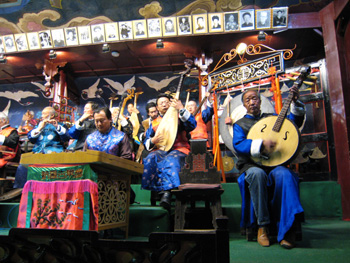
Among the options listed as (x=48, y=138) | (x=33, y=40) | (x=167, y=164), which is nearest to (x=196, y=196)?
(x=167, y=164)

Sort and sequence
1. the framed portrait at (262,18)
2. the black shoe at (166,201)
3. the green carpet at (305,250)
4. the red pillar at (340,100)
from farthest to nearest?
the framed portrait at (262,18)
the red pillar at (340,100)
the black shoe at (166,201)
the green carpet at (305,250)

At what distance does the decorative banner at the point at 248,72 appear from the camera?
3572mm

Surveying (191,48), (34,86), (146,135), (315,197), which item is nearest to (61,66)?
(34,86)

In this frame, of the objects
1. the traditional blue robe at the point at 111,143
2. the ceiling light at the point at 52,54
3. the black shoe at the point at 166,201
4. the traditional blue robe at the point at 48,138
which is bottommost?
the black shoe at the point at 166,201

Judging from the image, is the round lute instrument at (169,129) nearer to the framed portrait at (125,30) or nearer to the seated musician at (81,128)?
the seated musician at (81,128)

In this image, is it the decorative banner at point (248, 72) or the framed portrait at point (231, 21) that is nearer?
the decorative banner at point (248, 72)

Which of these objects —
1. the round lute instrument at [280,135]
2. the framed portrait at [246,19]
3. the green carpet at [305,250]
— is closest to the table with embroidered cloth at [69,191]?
the green carpet at [305,250]

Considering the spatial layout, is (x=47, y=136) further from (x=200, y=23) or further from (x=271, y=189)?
(x=200, y=23)

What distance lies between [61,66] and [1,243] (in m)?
6.78

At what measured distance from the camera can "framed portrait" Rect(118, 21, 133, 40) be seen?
5816 mm

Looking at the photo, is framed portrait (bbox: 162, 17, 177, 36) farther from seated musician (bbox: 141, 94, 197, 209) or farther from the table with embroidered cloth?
the table with embroidered cloth

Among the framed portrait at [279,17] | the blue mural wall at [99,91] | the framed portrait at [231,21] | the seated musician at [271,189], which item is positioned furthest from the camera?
the blue mural wall at [99,91]

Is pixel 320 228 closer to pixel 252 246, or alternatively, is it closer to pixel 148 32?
pixel 252 246

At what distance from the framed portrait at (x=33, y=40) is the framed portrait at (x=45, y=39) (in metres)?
0.10
